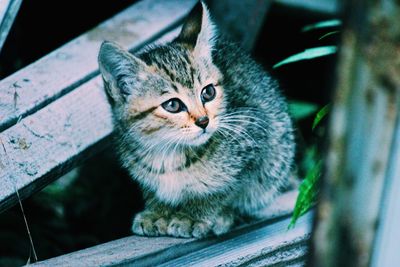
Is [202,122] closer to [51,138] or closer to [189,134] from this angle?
[189,134]

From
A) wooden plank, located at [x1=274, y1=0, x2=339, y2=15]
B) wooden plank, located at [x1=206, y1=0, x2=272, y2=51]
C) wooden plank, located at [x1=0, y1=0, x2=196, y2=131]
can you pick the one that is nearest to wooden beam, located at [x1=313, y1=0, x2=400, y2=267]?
wooden plank, located at [x1=0, y1=0, x2=196, y2=131]

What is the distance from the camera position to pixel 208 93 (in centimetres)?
258

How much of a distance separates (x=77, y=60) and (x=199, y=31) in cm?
56

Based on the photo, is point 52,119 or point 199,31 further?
point 199,31

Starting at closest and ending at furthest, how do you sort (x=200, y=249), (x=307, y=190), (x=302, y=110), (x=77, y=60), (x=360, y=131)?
1. (x=360, y=131)
2. (x=307, y=190)
3. (x=200, y=249)
4. (x=77, y=60)
5. (x=302, y=110)

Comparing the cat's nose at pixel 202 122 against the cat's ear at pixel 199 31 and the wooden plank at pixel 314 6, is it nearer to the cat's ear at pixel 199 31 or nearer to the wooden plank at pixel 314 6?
the cat's ear at pixel 199 31

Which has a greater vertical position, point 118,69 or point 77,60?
point 77,60

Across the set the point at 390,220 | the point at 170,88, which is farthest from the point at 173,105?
the point at 390,220

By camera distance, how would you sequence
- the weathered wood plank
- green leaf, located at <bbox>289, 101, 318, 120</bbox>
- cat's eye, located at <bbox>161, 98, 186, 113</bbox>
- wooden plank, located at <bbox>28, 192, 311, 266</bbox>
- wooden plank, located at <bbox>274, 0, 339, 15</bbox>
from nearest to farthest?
wooden plank, located at <bbox>28, 192, 311, 266</bbox> → the weathered wood plank → cat's eye, located at <bbox>161, 98, 186, 113</bbox> → green leaf, located at <bbox>289, 101, 318, 120</bbox> → wooden plank, located at <bbox>274, 0, 339, 15</bbox>

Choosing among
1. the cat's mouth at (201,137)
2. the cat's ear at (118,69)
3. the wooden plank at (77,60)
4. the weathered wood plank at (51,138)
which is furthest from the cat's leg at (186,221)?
the wooden plank at (77,60)

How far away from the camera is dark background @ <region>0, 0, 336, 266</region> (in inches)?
129

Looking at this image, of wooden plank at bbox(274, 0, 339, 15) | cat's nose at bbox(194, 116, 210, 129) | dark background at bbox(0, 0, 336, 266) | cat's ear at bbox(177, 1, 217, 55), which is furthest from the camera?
wooden plank at bbox(274, 0, 339, 15)

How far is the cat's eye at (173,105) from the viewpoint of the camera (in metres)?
2.49

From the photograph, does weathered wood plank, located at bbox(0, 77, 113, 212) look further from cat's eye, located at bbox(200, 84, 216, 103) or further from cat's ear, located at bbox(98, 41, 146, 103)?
cat's eye, located at bbox(200, 84, 216, 103)
